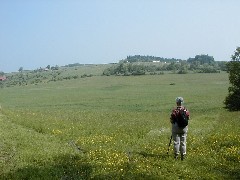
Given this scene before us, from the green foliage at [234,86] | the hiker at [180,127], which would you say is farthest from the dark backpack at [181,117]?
the green foliage at [234,86]

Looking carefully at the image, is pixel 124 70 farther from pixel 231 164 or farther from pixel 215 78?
pixel 231 164

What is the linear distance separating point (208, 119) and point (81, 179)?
23150 millimetres

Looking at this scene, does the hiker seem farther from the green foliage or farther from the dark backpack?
the green foliage

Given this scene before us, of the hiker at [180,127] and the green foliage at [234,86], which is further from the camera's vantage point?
Result: the green foliage at [234,86]

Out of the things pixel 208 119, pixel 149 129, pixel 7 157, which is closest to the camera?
pixel 7 157

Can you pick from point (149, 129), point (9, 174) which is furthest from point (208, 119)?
point (9, 174)

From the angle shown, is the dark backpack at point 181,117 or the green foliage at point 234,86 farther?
the green foliage at point 234,86

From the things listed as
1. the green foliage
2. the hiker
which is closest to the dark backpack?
the hiker

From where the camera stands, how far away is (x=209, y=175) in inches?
513

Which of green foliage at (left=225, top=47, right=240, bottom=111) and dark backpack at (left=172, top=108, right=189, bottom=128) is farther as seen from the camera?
green foliage at (left=225, top=47, right=240, bottom=111)

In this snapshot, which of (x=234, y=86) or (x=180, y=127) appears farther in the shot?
(x=234, y=86)

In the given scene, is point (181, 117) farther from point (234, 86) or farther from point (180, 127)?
point (234, 86)

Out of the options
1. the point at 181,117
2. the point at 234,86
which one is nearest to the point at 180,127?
the point at 181,117

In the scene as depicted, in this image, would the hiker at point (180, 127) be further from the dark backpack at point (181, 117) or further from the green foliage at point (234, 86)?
the green foliage at point (234, 86)
